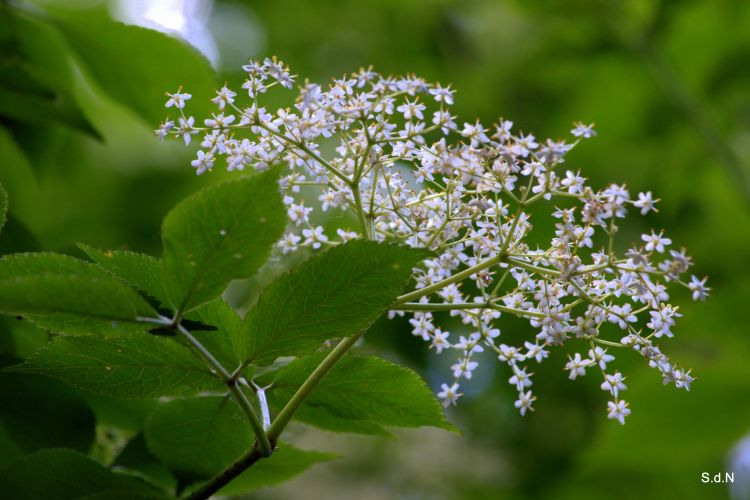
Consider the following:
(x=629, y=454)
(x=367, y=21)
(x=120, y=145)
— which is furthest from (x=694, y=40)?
(x=120, y=145)

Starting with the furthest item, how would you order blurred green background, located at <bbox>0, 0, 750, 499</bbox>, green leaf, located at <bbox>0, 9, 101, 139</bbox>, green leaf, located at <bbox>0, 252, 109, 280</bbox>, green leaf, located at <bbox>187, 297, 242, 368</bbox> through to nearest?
blurred green background, located at <bbox>0, 0, 750, 499</bbox> → green leaf, located at <bbox>0, 9, 101, 139</bbox> → green leaf, located at <bbox>187, 297, 242, 368</bbox> → green leaf, located at <bbox>0, 252, 109, 280</bbox>

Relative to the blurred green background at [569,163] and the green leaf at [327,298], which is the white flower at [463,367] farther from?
the blurred green background at [569,163]

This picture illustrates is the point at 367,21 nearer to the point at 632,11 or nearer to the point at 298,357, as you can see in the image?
the point at 632,11

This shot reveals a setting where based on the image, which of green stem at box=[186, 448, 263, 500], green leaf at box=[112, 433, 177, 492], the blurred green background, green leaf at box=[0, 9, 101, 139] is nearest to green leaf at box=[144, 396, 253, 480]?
green leaf at box=[112, 433, 177, 492]

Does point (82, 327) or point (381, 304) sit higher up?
point (381, 304)

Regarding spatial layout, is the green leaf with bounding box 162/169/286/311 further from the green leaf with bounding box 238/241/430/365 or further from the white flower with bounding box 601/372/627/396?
the white flower with bounding box 601/372/627/396

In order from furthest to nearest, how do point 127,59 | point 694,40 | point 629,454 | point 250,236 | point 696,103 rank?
point 694,40 → point 696,103 → point 629,454 → point 127,59 → point 250,236
